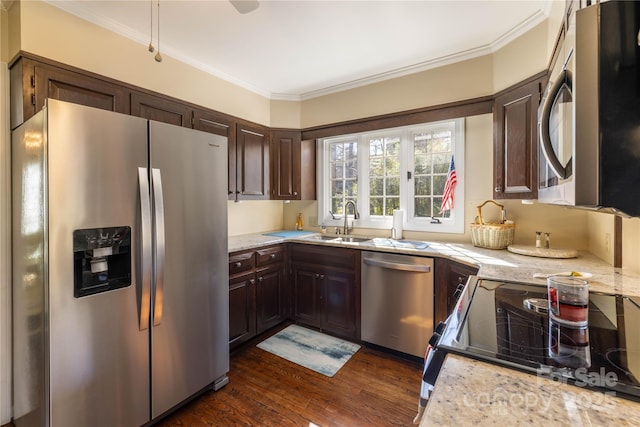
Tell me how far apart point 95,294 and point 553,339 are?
1.87m

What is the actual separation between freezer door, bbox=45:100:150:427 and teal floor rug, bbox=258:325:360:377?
113 cm

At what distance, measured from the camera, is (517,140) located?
6.69 feet

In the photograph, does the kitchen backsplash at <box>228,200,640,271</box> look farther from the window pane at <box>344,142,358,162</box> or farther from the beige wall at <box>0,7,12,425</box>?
the beige wall at <box>0,7,12,425</box>

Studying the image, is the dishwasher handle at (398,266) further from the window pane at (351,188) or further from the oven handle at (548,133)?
the oven handle at (548,133)

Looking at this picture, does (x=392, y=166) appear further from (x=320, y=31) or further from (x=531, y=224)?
(x=320, y=31)

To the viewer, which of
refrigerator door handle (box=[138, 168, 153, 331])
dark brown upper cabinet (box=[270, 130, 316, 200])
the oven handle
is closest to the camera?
the oven handle

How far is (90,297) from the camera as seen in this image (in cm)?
141

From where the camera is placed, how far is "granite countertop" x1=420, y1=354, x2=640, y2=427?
0.50m

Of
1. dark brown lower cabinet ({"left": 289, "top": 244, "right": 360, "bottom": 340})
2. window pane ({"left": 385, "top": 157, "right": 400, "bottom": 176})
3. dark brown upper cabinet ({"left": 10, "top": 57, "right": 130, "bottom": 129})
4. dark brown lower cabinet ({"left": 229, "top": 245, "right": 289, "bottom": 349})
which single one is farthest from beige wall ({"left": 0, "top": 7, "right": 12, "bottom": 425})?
window pane ({"left": 385, "top": 157, "right": 400, "bottom": 176})

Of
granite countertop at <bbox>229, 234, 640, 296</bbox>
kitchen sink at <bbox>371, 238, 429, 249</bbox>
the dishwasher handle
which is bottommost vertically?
the dishwasher handle

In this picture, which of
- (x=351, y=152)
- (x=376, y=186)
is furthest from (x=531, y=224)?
(x=351, y=152)

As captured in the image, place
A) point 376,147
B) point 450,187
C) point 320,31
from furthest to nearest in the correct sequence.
Answer: 1. point 376,147
2. point 450,187
3. point 320,31

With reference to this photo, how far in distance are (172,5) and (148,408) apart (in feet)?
8.08

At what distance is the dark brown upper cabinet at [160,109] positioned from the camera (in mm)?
2141
